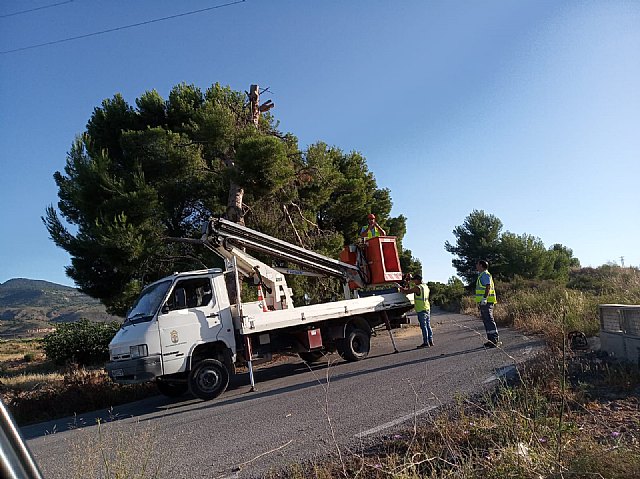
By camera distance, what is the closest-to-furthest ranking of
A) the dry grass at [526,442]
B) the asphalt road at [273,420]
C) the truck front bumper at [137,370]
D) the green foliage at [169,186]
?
Answer: the dry grass at [526,442]
the asphalt road at [273,420]
the truck front bumper at [137,370]
the green foliage at [169,186]

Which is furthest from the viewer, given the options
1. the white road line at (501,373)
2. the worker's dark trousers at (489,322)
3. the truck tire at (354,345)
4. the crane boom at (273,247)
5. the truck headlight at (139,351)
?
the truck tire at (354,345)

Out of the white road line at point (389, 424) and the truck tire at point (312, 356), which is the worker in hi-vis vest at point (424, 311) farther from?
the white road line at point (389, 424)

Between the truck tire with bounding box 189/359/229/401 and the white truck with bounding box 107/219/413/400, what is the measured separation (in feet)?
0.06

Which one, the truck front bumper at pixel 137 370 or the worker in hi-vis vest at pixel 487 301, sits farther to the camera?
the worker in hi-vis vest at pixel 487 301

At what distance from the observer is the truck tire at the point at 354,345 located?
10938 mm

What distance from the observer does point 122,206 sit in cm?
1337

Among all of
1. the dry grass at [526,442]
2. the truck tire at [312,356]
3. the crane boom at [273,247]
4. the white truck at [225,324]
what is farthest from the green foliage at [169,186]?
the dry grass at [526,442]

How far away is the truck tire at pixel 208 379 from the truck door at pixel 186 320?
269 millimetres

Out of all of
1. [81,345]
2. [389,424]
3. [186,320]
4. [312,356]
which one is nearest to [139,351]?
[186,320]

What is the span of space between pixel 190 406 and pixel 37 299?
91.5 metres

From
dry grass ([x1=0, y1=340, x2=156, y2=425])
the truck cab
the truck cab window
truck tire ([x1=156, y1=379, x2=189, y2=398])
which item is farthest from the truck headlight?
dry grass ([x1=0, y1=340, x2=156, y2=425])

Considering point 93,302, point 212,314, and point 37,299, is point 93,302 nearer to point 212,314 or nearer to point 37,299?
point 212,314

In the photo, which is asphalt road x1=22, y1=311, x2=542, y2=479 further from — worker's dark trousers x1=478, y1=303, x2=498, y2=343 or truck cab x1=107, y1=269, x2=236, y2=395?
truck cab x1=107, y1=269, x2=236, y2=395

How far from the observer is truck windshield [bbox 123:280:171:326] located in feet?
28.3
